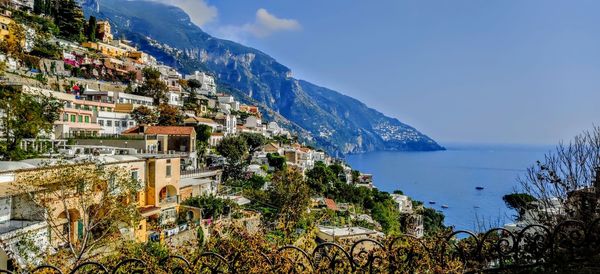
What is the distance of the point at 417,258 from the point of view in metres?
3.67

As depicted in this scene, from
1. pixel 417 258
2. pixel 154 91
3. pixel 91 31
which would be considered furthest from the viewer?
pixel 91 31

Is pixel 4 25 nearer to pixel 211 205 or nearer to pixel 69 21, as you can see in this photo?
pixel 69 21

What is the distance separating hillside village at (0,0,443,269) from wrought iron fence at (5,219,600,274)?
1434mm

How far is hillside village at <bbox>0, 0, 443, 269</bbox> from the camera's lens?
41.9 feet

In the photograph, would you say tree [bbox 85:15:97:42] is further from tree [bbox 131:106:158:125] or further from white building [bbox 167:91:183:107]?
tree [bbox 131:106:158:125]

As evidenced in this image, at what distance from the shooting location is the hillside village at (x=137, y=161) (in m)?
12.8

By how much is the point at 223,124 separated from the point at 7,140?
31.7 metres

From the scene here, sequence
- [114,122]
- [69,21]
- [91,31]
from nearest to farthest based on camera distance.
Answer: [114,122], [69,21], [91,31]

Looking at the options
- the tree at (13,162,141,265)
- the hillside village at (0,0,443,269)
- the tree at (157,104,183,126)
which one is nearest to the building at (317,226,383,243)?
the hillside village at (0,0,443,269)

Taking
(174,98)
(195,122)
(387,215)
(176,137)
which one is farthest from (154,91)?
(387,215)

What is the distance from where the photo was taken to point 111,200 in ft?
42.0

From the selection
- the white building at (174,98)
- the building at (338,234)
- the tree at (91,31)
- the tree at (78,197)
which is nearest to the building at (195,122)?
the white building at (174,98)

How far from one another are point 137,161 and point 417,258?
1800cm

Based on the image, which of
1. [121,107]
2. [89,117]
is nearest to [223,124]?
[121,107]
